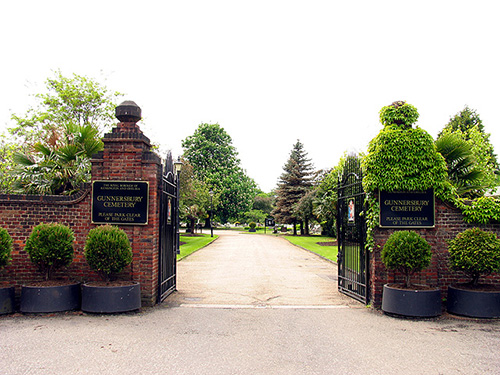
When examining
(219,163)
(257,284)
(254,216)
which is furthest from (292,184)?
(257,284)

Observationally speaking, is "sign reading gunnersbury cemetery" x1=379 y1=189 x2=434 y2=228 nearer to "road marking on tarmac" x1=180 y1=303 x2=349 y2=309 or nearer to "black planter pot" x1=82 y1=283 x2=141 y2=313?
"road marking on tarmac" x1=180 y1=303 x2=349 y2=309

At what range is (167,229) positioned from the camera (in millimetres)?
9930

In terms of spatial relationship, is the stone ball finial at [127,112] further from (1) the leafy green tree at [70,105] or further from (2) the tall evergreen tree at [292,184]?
(2) the tall evergreen tree at [292,184]

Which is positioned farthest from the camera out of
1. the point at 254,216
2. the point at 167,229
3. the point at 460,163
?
the point at 254,216

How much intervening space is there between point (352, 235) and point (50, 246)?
21.0 ft

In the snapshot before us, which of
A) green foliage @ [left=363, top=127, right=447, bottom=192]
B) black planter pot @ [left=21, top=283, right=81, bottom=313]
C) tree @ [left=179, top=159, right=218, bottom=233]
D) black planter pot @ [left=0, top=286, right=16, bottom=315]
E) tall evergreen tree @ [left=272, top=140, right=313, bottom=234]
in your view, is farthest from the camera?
tall evergreen tree @ [left=272, top=140, right=313, bottom=234]

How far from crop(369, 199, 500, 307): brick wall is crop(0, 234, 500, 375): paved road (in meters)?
0.72

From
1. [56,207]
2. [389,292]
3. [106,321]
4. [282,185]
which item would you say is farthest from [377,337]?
[282,185]

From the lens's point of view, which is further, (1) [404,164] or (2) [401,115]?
(2) [401,115]

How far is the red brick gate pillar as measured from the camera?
8.44 m

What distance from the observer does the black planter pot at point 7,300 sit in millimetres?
7395

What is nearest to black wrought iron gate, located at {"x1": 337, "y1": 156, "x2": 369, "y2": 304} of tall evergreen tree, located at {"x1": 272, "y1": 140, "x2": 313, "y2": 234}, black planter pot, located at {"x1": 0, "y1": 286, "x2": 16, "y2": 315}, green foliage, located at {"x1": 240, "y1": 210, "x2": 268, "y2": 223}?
black planter pot, located at {"x1": 0, "y1": 286, "x2": 16, "y2": 315}

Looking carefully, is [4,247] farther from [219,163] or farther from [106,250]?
[219,163]

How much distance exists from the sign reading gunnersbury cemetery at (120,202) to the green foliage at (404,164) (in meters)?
4.59
